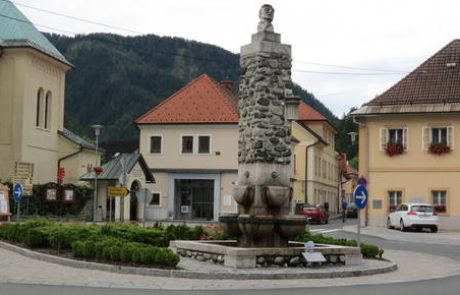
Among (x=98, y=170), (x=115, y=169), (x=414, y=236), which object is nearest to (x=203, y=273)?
(x=414, y=236)

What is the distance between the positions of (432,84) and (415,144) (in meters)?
3.79

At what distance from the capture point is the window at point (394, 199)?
42.9m

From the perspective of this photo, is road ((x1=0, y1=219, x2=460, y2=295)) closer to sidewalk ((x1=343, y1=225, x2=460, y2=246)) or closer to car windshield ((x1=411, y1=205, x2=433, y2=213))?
sidewalk ((x1=343, y1=225, x2=460, y2=246))

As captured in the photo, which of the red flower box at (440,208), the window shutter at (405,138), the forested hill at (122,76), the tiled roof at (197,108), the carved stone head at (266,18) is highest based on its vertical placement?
the forested hill at (122,76)

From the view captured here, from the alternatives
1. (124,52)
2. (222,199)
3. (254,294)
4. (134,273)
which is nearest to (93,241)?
(134,273)

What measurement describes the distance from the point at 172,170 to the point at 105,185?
32.5 feet

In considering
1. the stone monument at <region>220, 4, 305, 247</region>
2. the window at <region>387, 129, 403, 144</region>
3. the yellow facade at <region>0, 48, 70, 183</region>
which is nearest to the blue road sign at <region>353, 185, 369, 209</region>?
the stone monument at <region>220, 4, 305, 247</region>

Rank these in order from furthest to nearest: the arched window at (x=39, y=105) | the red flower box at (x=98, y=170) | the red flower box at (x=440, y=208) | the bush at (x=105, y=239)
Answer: the arched window at (x=39, y=105) → the red flower box at (x=98, y=170) → the red flower box at (x=440, y=208) → the bush at (x=105, y=239)

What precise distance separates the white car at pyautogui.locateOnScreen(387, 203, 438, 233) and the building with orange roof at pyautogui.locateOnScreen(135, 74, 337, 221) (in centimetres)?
1823

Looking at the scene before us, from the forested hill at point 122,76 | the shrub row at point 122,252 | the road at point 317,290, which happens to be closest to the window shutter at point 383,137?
the road at point 317,290

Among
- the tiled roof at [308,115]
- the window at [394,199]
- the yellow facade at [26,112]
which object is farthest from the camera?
the tiled roof at [308,115]

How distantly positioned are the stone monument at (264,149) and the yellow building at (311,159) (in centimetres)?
4499

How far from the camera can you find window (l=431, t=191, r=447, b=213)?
41.6 metres

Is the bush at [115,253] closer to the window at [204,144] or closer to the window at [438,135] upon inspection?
the window at [438,135]
